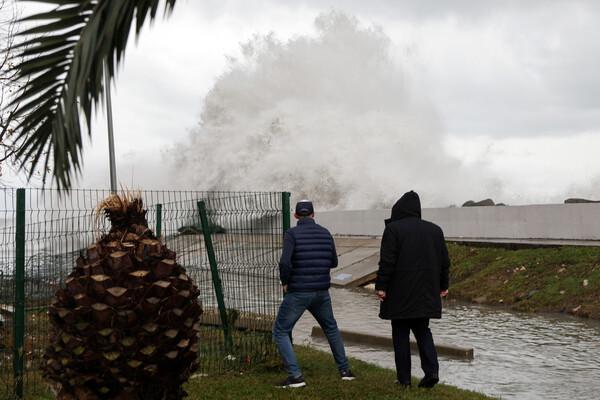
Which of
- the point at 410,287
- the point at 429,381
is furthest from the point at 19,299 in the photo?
the point at 429,381

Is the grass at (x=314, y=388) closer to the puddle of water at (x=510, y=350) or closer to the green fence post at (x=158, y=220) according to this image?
the puddle of water at (x=510, y=350)

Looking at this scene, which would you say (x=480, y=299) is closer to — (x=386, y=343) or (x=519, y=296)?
(x=519, y=296)

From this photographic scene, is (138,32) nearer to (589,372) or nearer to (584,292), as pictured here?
(589,372)

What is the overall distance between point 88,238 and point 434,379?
11.2 ft

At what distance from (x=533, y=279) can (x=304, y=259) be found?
1044 cm

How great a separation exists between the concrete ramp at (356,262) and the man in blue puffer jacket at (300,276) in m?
14.2

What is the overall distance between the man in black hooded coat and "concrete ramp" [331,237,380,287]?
14.3m

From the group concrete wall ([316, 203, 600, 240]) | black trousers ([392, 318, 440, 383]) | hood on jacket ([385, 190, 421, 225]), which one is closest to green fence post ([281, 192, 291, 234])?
hood on jacket ([385, 190, 421, 225])

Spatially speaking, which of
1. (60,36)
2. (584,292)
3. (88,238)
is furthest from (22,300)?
Answer: (584,292)

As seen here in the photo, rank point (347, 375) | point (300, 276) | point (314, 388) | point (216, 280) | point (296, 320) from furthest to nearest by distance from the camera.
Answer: point (216, 280), point (347, 375), point (296, 320), point (300, 276), point (314, 388)

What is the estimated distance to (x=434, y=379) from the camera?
23.9 feet

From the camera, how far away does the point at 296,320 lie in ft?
25.2

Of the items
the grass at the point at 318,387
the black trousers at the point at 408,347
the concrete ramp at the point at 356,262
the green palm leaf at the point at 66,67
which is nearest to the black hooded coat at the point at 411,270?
the black trousers at the point at 408,347

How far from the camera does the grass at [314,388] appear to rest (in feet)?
23.2
